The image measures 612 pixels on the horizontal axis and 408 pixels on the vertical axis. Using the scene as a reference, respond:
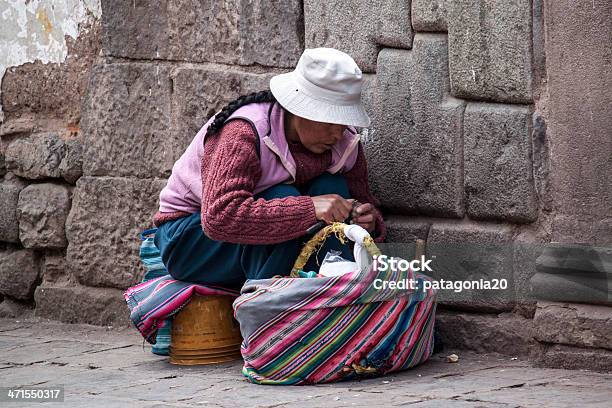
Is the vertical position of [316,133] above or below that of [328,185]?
above

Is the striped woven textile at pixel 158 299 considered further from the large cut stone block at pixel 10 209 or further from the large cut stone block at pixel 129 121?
the large cut stone block at pixel 10 209

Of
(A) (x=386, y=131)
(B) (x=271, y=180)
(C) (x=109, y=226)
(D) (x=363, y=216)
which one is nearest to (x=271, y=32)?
(A) (x=386, y=131)

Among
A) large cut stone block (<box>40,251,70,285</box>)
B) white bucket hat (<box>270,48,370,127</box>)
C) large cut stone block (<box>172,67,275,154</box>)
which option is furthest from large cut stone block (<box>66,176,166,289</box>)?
white bucket hat (<box>270,48,370,127</box>)

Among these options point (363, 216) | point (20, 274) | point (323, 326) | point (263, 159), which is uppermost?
point (263, 159)

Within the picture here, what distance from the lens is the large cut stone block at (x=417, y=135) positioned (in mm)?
4250

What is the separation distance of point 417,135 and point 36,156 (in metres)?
2.01

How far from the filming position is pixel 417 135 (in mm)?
4332

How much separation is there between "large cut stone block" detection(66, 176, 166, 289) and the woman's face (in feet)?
3.64

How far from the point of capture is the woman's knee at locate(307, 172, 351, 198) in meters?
4.18

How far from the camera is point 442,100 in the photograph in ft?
14.0

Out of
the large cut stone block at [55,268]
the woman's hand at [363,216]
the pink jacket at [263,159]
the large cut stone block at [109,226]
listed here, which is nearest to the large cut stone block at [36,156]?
the large cut stone block at [109,226]

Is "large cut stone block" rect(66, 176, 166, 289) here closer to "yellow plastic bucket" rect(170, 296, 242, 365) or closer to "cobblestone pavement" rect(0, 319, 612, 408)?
"cobblestone pavement" rect(0, 319, 612, 408)

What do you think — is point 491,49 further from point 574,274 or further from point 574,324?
point 574,324

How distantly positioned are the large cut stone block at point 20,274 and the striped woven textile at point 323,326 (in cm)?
197
